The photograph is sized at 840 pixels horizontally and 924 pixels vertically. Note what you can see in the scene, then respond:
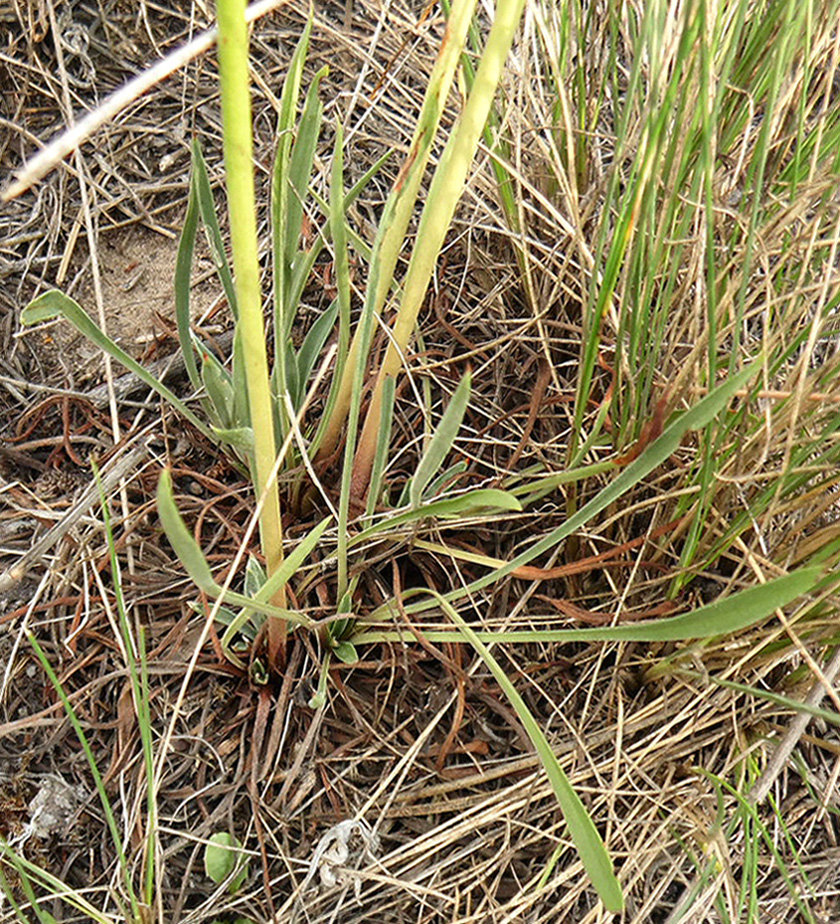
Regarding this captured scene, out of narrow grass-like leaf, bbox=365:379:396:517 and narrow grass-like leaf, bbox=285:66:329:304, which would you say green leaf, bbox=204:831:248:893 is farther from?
narrow grass-like leaf, bbox=285:66:329:304

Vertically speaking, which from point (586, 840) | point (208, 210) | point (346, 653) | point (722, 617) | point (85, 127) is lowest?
point (346, 653)

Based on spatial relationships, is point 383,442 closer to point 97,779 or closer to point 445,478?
point 445,478

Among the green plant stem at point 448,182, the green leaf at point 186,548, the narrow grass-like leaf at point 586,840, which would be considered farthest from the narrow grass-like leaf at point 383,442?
the narrow grass-like leaf at point 586,840

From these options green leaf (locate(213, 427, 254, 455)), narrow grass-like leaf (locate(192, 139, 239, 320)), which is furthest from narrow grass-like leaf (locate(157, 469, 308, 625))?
narrow grass-like leaf (locate(192, 139, 239, 320))

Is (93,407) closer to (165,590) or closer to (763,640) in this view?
(165,590)

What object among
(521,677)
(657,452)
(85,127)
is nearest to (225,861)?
(521,677)
